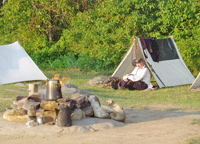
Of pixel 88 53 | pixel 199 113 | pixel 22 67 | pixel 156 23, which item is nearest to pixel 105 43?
pixel 88 53

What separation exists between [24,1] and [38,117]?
10.8 m

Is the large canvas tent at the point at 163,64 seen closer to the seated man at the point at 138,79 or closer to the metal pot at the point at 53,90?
the seated man at the point at 138,79

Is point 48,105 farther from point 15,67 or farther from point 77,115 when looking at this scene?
point 15,67

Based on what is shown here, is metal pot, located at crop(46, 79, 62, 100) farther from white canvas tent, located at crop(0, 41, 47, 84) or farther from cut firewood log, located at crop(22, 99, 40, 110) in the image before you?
white canvas tent, located at crop(0, 41, 47, 84)

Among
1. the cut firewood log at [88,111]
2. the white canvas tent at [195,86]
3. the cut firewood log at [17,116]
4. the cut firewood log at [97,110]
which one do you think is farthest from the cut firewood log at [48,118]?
the white canvas tent at [195,86]

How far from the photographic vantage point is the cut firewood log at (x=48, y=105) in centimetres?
444

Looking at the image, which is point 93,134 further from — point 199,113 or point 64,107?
point 199,113

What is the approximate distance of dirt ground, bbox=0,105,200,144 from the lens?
382 centimetres

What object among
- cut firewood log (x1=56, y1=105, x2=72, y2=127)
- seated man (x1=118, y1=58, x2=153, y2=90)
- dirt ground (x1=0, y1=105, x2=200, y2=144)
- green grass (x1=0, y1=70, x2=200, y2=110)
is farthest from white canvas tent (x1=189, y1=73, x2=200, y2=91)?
cut firewood log (x1=56, y1=105, x2=72, y2=127)

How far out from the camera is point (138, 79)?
8.34m

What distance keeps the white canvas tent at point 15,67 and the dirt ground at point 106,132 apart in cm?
473

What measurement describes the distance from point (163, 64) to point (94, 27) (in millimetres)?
4829

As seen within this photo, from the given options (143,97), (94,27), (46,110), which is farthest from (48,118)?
(94,27)

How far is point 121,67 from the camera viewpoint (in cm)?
941
